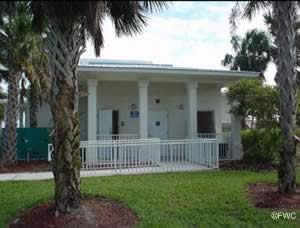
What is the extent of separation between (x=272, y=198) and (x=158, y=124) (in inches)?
383

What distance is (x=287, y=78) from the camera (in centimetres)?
794

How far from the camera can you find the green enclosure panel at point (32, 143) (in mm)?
16578

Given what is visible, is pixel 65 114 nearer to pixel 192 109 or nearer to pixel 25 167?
pixel 25 167

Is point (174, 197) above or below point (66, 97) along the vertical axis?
below

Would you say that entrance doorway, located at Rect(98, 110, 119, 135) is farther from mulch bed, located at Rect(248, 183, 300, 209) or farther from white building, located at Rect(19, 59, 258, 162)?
mulch bed, located at Rect(248, 183, 300, 209)

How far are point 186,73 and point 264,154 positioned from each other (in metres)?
4.41

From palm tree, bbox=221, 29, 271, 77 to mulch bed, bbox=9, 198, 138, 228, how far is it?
27.1 m

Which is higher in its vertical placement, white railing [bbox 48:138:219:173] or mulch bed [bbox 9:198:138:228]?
white railing [bbox 48:138:219:173]

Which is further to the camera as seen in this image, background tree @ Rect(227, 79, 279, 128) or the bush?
the bush

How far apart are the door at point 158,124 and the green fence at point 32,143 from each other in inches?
191

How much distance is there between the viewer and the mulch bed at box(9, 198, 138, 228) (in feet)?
21.1

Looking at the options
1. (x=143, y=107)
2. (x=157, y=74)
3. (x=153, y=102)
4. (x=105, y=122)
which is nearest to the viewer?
(x=157, y=74)

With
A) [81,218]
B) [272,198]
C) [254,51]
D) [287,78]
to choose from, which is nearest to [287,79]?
[287,78]

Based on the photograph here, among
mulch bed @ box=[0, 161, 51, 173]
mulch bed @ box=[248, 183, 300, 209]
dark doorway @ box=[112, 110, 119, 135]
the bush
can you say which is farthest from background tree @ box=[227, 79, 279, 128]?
mulch bed @ box=[0, 161, 51, 173]
